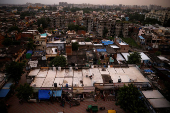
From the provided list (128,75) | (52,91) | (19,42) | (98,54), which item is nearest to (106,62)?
(98,54)

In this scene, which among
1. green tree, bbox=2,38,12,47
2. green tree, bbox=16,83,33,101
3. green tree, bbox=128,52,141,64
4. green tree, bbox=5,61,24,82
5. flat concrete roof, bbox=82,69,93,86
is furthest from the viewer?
green tree, bbox=2,38,12,47

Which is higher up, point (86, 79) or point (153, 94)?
point (86, 79)

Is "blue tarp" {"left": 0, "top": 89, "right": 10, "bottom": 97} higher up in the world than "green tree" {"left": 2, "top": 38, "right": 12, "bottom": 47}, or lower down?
lower down

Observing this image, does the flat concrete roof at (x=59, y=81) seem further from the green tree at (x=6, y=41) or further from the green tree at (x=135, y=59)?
the green tree at (x=6, y=41)

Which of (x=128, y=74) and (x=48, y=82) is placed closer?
(x=48, y=82)

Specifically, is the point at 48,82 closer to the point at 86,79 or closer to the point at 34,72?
the point at 34,72

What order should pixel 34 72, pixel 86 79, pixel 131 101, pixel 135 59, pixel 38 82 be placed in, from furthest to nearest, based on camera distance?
pixel 135 59, pixel 34 72, pixel 86 79, pixel 38 82, pixel 131 101

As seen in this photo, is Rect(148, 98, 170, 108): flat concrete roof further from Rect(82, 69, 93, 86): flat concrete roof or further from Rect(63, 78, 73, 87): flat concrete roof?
Rect(63, 78, 73, 87): flat concrete roof

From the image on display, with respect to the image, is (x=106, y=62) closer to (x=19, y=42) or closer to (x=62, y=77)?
(x=62, y=77)

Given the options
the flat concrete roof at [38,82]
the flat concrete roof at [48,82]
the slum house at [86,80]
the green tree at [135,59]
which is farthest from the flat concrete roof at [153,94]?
the flat concrete roof at [38,82]

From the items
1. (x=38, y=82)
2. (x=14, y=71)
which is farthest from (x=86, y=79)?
(x=14, y=71)

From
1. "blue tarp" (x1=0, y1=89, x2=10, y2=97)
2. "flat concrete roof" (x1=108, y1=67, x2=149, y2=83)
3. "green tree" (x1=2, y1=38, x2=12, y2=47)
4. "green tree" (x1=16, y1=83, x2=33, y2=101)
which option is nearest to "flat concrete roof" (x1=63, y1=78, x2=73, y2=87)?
"green tree" (x1=16, y1=83, x2=33, y2=101)

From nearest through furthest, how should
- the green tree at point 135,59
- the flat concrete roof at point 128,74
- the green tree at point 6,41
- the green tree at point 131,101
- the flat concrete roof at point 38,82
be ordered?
1. the green tree at point 131,101
2. the flat concrete roof at point 38,82
3. the flat concrete roof at point 128,74
4. the green tree at point 135,59
5. the green tree at point 6,41
